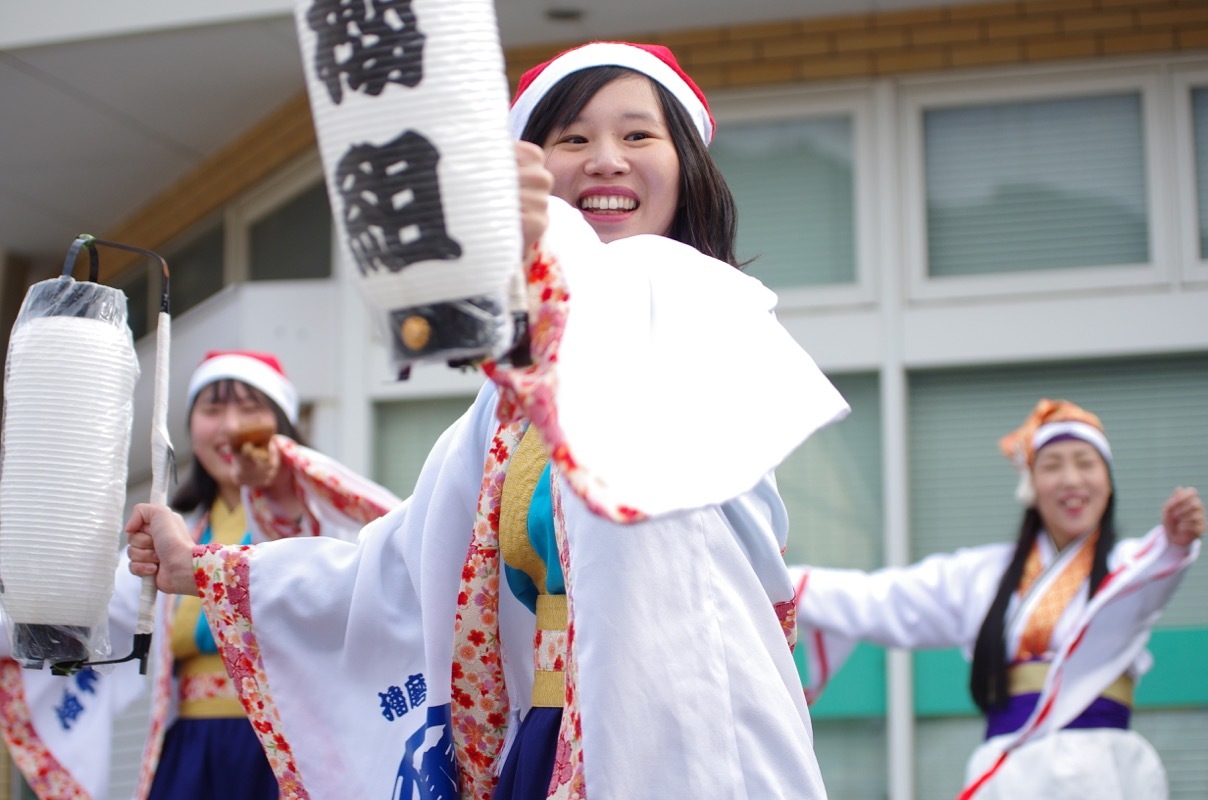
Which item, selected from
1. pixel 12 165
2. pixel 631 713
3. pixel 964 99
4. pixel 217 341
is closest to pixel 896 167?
pixel 964 99

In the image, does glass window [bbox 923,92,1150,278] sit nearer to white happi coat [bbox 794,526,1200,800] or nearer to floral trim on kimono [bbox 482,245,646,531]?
white happi coat [bbox 794,526,1200,800]

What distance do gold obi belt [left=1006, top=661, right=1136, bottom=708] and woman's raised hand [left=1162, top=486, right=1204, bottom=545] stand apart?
1.81 ft

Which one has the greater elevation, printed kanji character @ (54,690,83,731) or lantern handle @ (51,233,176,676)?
lantern handle @ (51,233,176,676)

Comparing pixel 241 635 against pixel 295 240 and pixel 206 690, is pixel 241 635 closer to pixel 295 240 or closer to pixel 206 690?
pixel 206 690

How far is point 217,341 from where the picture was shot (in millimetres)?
7270

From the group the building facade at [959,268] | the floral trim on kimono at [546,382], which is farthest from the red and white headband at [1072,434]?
the floral trim on kimono at [546,382]

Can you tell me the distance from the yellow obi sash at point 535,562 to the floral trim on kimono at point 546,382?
48cm

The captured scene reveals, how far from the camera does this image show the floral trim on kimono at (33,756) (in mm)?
4133

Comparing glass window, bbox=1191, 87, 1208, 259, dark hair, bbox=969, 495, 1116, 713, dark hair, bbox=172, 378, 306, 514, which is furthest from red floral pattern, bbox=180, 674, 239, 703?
glass window, bbox=1191, 87, 1208, 259

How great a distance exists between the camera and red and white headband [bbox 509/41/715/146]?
7.70 feet

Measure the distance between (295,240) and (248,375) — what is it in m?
2.79

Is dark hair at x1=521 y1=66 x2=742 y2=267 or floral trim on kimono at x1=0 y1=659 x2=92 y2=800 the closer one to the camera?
dark hair at x1=521 y1=66 x2=742 y2=267

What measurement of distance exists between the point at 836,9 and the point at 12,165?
4.09 m

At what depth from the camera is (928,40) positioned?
6.18 meters
